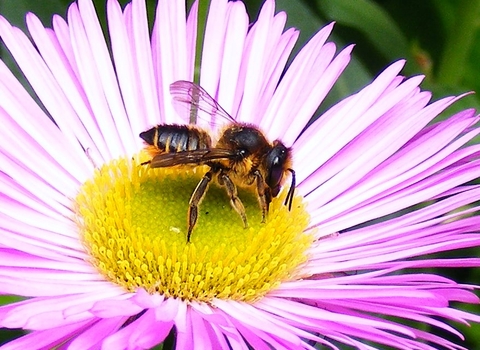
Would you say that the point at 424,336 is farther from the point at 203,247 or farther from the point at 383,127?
the point at 383,127

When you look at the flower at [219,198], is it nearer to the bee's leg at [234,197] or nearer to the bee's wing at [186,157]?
the bee's leg at [234,197]

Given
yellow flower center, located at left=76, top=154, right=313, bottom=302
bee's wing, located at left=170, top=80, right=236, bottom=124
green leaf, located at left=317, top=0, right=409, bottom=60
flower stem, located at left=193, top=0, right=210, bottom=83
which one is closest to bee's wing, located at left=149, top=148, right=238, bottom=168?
yellow flower center, located at left=76, top=154, right=313, bottom=302

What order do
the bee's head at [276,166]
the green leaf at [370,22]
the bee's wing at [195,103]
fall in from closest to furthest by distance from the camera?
the bee's head at [276,166] < the bee's wing at [195,103] < the green leaf at [370,22]

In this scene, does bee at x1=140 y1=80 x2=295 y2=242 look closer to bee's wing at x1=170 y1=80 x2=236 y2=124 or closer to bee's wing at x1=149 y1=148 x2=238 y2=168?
bee's wing at x1=149 y1=148 x2=238 y2=168

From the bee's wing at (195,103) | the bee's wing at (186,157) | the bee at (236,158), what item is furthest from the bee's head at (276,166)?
the bee's wing at (195,103)

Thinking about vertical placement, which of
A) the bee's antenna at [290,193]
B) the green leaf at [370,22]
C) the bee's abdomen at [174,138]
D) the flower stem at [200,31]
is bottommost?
the bee's antenna at [290,193]

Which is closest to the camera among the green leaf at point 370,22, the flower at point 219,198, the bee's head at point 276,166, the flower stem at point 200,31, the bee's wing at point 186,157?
the flower at point 219,198

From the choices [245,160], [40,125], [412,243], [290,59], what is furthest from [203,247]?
[290,59]

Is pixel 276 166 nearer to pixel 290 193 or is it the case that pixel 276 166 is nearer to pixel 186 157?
pixel 290 193
